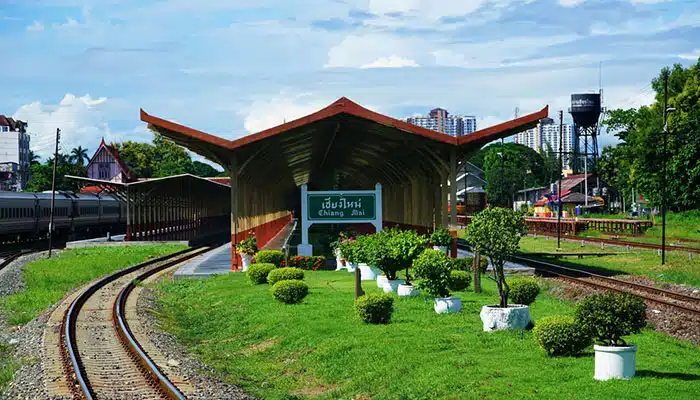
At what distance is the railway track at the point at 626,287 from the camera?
23409mm

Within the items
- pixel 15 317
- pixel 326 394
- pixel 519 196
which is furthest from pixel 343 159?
pixel 519 196

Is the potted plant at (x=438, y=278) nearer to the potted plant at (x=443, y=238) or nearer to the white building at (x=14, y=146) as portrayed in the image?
the potted plant at (x=443, y=238)

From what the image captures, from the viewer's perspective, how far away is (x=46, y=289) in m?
32.5

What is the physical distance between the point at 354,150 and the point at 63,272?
47.1 ft

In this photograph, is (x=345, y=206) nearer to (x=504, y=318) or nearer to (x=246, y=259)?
(x=246, y=259)

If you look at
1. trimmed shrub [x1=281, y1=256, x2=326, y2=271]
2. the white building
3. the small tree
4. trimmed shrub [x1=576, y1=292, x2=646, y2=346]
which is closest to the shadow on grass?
trimmed shrub [x1=576, y1=292, x2=646, y2=346]

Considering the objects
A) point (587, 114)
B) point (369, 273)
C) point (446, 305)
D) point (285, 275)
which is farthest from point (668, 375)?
point (587, 114)

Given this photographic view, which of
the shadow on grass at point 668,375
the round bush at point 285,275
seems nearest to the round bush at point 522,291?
the shadow on grass at point 668,375

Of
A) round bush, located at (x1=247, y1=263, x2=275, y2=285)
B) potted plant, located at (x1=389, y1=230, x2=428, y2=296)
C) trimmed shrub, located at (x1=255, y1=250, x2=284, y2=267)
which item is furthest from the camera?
trimmed shrub, located at (x1=255, y1=250, x2=284, y2=267)

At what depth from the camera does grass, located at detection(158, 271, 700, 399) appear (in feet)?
39.6

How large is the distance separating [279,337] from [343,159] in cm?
3234

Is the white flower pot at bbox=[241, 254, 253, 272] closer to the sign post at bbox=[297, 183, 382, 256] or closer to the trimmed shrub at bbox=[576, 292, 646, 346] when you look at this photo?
the sign post at bbox=[297, 183, 382, 256]

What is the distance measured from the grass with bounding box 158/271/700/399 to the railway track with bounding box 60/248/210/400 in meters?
1.34

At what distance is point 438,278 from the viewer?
1892 cm
